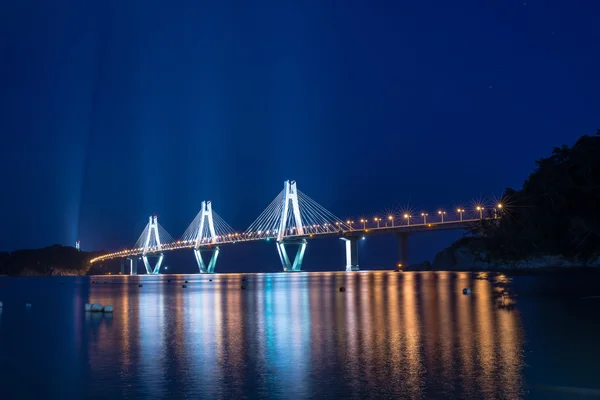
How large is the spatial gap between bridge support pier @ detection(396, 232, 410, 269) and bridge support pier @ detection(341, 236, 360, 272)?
673cm

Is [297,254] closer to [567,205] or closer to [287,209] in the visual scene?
[287,209]

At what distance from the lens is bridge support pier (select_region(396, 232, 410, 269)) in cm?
8981

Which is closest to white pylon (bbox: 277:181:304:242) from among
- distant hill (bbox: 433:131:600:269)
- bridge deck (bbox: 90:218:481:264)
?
bridge deck (bbox: 90:218:481:264)

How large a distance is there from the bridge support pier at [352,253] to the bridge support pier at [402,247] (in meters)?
6.73

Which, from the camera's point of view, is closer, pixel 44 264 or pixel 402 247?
pixel 402 247

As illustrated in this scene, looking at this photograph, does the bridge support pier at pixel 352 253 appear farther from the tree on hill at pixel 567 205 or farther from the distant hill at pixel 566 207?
the tree on hill at pixel 567 205

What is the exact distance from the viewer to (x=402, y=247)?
8988 centimetres

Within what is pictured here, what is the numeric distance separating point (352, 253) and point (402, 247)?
8.15m

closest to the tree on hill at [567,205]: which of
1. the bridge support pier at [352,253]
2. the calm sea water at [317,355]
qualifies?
the calm sea water at [317,355]

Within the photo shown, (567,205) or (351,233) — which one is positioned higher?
(351,233)

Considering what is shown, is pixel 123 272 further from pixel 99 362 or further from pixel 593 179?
pixel 99 362

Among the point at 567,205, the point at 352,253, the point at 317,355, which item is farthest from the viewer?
the point at 352,253

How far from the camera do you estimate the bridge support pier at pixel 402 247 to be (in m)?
89.8

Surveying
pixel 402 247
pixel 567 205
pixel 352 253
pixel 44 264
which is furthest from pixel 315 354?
pixel 44 264
